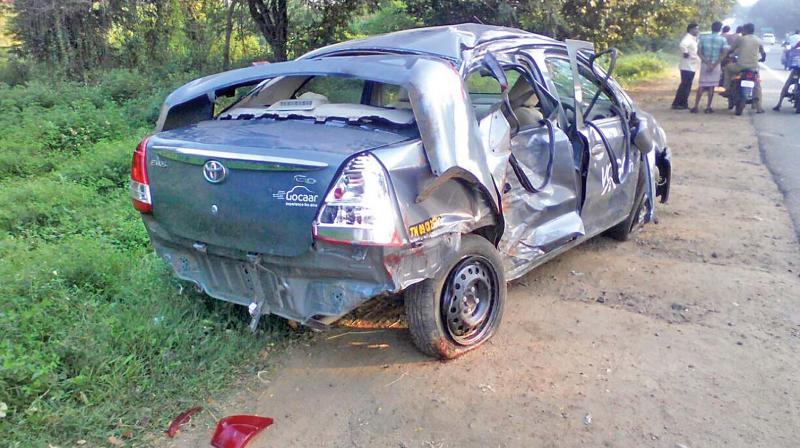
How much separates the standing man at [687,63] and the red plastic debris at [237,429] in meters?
12.6

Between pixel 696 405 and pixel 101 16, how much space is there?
13.2 m

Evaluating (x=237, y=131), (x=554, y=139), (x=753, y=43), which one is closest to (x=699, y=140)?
(x=753, y=43)

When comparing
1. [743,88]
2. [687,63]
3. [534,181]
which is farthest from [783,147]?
[534,181]

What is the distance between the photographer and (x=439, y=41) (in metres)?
4.09

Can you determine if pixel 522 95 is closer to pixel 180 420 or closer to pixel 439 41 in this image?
pixel 439 41

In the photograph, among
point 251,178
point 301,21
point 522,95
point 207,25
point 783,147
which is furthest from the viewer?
point 207,25

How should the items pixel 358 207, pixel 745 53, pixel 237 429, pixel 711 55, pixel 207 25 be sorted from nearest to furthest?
pixel 358 207
pixel 237 429
pixel 745 53
pixel 711 55
pixel 207 25

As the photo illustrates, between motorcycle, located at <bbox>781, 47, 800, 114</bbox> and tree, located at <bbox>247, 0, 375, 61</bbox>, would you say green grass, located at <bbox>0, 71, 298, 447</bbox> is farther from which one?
motorcycle, located at <bbox>781, 47, 800, 114</bbox>

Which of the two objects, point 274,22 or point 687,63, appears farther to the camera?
point 687,63

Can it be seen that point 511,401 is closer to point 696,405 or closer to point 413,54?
point 696,405

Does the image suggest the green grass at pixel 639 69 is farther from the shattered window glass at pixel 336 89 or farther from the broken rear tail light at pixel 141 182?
the broken rear tail light at pixel 141 182

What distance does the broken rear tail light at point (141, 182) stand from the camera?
372cm

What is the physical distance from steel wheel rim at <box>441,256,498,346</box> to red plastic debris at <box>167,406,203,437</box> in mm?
1366

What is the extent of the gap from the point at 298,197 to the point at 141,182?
1.18 meters
